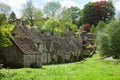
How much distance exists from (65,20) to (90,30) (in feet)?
91.1

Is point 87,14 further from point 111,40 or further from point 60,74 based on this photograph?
point 60,74

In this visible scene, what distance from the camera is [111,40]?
77438mm

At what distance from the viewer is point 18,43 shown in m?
55.2

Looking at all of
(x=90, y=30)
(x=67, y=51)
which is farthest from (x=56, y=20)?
(x=67, y=51)

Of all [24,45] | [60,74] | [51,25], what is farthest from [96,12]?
[60,74]

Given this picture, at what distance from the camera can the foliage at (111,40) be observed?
3029 inches

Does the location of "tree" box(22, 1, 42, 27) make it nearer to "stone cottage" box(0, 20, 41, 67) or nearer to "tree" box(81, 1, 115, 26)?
"tree" box(81, 1, 115, 26)

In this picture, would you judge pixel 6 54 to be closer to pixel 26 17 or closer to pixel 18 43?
pixel 18 43

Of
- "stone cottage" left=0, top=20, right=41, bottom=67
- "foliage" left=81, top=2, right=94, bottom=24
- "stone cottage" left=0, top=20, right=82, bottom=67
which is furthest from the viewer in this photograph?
"foliage" left=81, top=2, right=94, bottom=24

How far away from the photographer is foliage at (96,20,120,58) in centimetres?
7694

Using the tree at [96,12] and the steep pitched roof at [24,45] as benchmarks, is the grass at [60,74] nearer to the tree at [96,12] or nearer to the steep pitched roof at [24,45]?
the steep pitched roof at [24,45]

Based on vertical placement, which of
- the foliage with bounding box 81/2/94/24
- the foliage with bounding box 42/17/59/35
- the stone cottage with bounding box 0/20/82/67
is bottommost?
the stone cottage with bounding box 0/20/82/67

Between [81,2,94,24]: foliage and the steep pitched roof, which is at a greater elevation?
[81,2,94,24]: foliage

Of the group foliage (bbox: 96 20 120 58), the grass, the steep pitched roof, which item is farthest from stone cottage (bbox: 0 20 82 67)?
foliage (bbox: 96 20 120 58)
